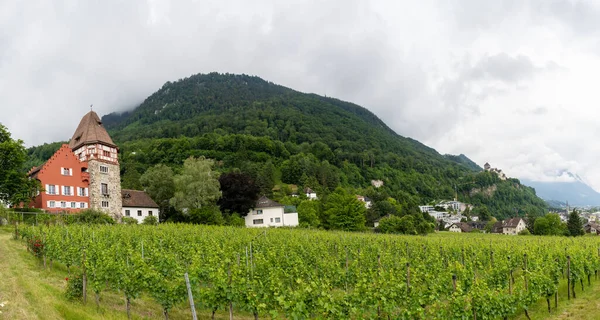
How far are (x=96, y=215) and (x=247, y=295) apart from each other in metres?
31.8

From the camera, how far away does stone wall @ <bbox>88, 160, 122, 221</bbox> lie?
41.3 m

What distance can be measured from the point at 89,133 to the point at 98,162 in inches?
145

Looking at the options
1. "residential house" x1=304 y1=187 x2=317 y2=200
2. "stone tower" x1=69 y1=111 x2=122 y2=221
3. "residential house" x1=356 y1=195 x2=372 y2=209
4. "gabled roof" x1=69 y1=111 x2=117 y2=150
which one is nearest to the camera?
"stone tower" x1=69 y1=111 x2=122 y2=221

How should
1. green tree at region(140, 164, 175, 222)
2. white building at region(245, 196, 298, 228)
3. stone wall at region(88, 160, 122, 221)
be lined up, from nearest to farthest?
1. stone wall at region(88, 160, 122, 221)
2. green tree at region(140, 164, 175, 222)
3. white building at region(245, 196, 298, 228)

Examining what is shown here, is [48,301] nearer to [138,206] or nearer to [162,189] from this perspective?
[138,206]

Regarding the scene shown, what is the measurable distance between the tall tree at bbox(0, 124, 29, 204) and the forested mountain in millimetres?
30041

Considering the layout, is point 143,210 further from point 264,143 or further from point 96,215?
point 264,143

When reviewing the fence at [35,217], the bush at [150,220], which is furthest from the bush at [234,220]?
the fence at [35,217]

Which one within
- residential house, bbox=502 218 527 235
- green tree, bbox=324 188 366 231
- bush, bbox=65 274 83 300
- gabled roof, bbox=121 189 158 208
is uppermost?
gabled roof, bbox=121 189 158 208

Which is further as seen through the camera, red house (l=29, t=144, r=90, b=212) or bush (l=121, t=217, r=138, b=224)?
bush (l=121, t=217, r=138, b=224)

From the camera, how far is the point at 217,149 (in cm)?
12144

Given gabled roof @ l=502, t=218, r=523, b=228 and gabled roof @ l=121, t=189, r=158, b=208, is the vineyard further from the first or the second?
gabled roof @ l=502, t=218, r=523, b=228

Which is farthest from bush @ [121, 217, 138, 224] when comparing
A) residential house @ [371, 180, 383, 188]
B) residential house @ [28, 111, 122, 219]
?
residential house @ [371, 180, 383, 188]

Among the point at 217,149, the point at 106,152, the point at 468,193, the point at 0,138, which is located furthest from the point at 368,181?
the point at 0,138
